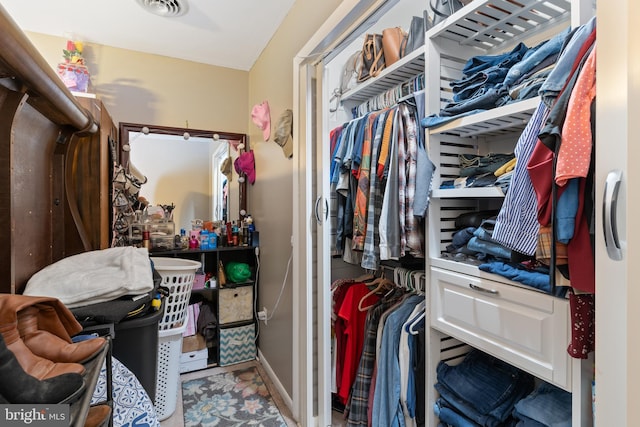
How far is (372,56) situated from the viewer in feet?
5.62

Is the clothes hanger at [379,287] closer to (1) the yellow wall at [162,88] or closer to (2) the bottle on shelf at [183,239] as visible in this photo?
(2) the bottle on shelf at [183,239]

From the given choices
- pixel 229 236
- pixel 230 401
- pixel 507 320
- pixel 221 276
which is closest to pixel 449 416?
pixel 507 320

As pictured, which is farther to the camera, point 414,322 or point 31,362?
point 414,322

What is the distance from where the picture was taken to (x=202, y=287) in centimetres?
241

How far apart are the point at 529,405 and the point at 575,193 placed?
71cm

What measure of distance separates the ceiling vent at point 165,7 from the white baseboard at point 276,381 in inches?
93.0

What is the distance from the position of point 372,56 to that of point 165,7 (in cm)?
Answer: 123

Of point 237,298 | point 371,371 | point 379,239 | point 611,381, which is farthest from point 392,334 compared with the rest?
point 237,298

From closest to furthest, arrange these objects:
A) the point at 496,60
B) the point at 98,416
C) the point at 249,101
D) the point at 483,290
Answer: the point at 98,416
the point at 483,290
the point at 496,60
the point at 249,101

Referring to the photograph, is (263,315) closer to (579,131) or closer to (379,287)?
(379,287)

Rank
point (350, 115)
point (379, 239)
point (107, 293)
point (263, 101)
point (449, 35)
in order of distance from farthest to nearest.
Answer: point (263, 101) < point (350, 115) < point (379, 239) < point (449, 35) < point (107, 293)

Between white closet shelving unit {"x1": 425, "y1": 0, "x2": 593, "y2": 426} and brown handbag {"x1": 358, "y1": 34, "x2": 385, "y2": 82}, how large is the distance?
1.55ft

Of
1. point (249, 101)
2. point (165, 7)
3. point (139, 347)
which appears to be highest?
point (165, 7)

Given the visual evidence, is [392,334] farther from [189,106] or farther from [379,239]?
→ [189,106]
